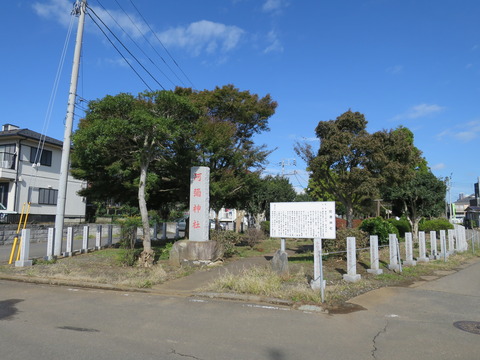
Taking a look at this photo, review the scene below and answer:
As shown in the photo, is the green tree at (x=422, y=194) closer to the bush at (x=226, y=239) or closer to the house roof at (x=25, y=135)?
the bush at (x=226, y=239)

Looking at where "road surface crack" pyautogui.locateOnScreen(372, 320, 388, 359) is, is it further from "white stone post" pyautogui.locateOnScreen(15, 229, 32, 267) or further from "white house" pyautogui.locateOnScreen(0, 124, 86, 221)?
"white house" pyautogui.locateOnScreen(0, 124, 86, 221)

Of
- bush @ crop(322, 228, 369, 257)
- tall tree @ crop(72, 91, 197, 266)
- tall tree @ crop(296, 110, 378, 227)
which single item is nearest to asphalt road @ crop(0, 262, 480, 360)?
bush @ crop(322, 228, 369, 257)

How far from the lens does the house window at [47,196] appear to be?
28.1m

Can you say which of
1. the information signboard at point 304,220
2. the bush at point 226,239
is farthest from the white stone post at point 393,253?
the bush at point 226,239

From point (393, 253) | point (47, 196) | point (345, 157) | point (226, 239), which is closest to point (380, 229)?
point (345, 157)

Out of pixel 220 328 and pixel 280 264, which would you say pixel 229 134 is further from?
pixel 220 328

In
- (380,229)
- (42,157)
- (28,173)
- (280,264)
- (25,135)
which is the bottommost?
(280,264)

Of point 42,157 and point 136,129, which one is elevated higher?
point 42,157

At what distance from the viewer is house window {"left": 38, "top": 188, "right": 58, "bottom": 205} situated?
2814cm

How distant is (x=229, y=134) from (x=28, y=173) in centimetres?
1894

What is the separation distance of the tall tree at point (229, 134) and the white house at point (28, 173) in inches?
540

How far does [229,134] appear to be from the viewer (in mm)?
16219

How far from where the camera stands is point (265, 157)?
64.3 ft

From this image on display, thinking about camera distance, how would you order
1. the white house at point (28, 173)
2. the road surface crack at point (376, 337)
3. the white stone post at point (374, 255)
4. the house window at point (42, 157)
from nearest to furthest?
the road surface crack at point (376, 337)
the white stone post at point (374, 255)
the white house at point (28, 173)
the house window at point (42, 157)
